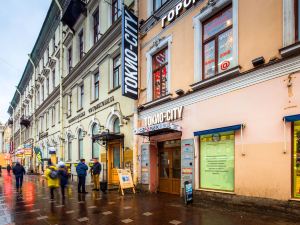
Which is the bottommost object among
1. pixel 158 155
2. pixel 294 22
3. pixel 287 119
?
pixel 158 155

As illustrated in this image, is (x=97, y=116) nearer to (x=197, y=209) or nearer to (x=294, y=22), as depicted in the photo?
(x=197, y=209)

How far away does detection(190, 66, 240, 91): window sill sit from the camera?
25.6 ft

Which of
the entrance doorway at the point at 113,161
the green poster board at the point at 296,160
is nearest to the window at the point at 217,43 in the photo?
the green poster board at the point at 296,160

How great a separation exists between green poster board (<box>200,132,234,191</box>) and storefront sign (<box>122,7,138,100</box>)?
4.40 meters

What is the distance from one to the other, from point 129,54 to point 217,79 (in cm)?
504

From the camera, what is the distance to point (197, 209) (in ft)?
25.7

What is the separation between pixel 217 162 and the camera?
8.52 m

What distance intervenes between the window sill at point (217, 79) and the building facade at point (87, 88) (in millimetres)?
4424

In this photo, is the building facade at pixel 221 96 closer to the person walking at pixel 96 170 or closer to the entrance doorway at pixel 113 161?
the person walking at pixel 96 170

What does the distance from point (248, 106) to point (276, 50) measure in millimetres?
1681

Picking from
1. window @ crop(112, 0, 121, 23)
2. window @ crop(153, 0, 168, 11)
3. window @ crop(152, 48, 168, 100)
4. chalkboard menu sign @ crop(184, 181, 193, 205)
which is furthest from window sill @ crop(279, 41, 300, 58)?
window @ crop(112, 0, 121, 23)

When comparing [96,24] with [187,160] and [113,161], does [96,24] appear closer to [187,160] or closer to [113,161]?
[113,161]

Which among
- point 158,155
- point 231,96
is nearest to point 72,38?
point 158,155

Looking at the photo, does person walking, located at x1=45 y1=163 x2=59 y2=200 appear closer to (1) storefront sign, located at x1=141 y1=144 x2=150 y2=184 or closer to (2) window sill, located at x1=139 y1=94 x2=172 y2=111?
(1) storefront sign, located at x1=141 y1=144 x2=150 y2=184
